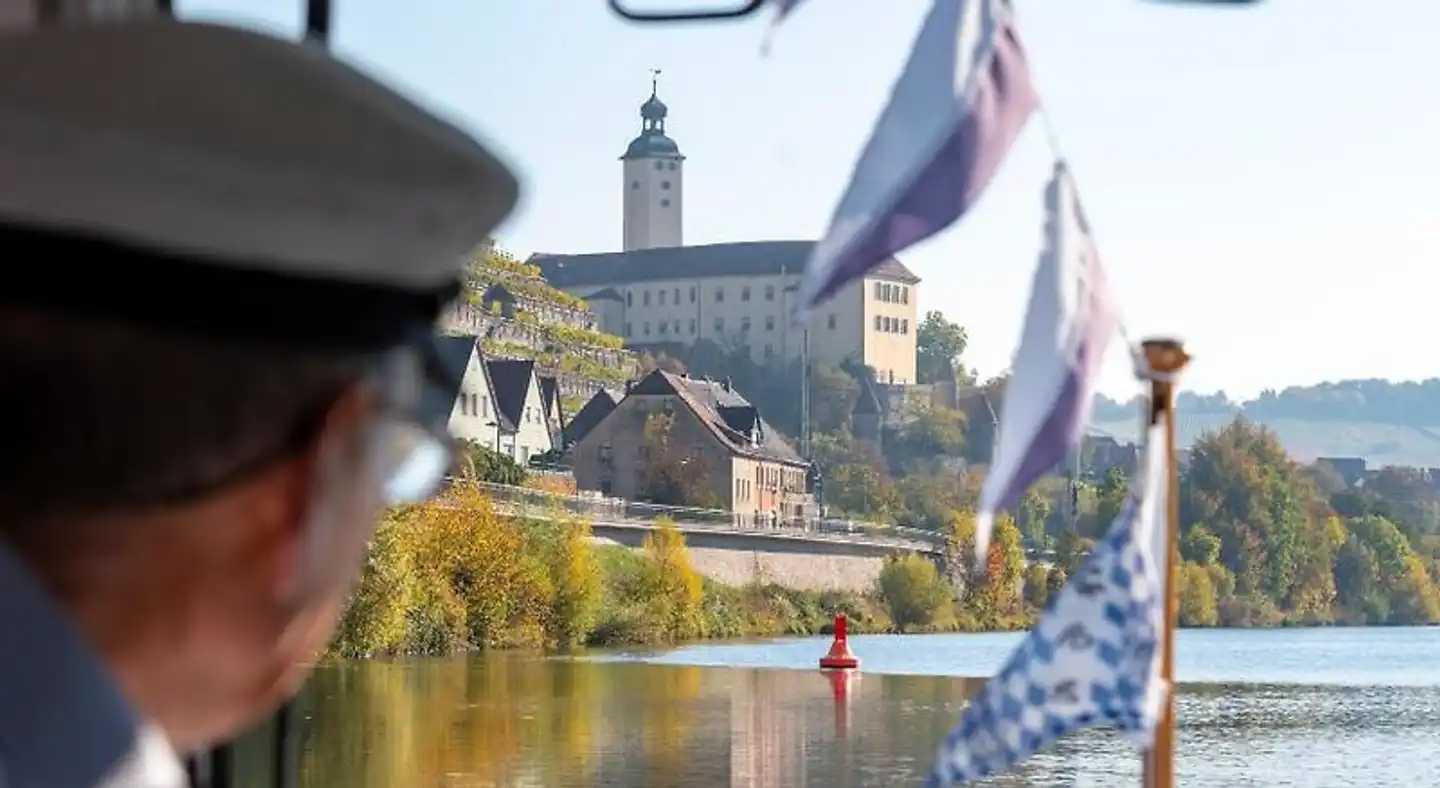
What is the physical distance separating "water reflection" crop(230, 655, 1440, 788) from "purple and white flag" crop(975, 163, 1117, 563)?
7.71m

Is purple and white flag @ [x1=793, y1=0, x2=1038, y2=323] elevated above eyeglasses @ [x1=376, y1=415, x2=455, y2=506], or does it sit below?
above

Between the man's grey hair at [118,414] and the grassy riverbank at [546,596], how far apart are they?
2026cm

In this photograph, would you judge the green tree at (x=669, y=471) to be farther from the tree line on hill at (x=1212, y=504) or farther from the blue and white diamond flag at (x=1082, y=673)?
the blue and white diamond flag at (x=1082, y=673)

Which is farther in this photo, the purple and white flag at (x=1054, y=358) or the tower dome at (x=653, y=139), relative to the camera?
the tower dome at (x=653, y=139)

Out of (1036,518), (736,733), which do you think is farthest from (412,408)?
(1036,518)

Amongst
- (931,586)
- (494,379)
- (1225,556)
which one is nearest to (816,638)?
(931,586)

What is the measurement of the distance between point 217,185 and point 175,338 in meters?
0.03

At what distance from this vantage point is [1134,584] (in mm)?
2061

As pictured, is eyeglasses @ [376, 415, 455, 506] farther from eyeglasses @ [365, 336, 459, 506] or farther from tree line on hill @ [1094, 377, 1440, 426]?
tree line on hill @ [1094, 377, 1440, 426]

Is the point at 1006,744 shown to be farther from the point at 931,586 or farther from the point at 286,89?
the point at 931,586

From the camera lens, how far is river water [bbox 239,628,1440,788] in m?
12.7

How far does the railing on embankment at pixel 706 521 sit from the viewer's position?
2914 cm

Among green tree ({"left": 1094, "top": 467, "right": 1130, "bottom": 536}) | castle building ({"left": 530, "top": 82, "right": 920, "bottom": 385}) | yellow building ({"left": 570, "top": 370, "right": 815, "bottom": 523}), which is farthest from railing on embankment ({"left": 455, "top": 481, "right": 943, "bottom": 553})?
castle building ({"left": 530, "top": 82, "right": 920, "bottom": 385})

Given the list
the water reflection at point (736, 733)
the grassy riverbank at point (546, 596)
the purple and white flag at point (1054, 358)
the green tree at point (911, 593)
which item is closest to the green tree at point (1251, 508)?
the green tree at point (911, 593)
